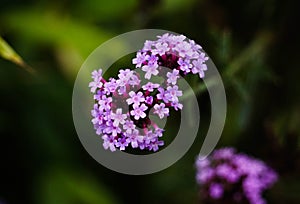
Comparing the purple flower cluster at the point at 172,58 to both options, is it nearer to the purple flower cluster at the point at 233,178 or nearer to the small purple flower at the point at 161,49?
the small purple flower at the point at 161,49

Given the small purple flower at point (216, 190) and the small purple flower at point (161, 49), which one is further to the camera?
the small purple flower at point (216, 190)

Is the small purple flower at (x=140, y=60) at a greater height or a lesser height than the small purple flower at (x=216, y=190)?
lesser

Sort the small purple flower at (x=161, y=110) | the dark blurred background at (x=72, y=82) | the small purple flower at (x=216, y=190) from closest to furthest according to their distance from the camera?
1. the small purple flower at (x=161, y=110)
2. the small purple flower at (x=216, y=190)
3. the dark blurred background at (x=72, y=82)

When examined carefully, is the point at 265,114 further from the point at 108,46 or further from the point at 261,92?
the point at 108,46

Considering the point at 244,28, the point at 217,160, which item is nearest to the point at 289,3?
the point at 244,28

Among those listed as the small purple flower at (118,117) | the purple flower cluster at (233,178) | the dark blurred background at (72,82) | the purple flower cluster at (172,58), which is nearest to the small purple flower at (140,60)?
the purple flower cluster at (172,58)

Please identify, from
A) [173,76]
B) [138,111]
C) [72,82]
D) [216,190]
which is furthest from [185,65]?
[72,82]

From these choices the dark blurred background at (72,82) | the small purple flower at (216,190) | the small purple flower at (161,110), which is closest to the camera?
the small purple flower at (161,110)

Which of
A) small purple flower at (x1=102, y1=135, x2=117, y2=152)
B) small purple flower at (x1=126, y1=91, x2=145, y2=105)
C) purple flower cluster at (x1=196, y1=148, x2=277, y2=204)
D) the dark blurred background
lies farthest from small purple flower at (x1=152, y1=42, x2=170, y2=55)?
the dark blurred background

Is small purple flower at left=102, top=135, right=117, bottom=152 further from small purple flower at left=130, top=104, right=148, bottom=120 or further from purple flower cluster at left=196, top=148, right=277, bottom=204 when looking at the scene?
purple flower cluster at left=196, top=148, right=277, bottom=204
